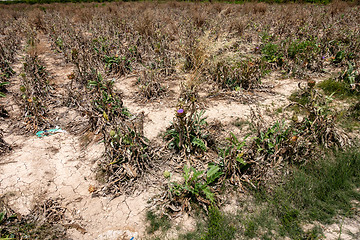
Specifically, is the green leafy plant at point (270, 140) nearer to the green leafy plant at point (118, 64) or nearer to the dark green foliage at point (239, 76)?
the dark green foliage at point (239, 76)

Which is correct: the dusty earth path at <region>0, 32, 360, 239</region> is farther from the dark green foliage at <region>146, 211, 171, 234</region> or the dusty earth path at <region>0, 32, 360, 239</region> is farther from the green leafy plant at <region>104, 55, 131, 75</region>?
the green leafy plant at <region>104, 55, 131, 75</region>

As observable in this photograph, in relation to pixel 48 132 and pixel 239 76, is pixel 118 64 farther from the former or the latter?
pixel 239 76

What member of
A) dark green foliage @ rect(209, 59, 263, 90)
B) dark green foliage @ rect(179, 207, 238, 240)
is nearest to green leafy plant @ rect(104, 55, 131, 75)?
dark green foliage @ rect(209, 59, 263, 90)

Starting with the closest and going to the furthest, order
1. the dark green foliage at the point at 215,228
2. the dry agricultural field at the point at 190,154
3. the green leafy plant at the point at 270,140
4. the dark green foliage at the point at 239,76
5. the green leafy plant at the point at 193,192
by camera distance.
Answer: the dark green foliage at the point at 215,228 < the dry agricultural field at the point at 190,154 < the green leafy plant at the point at 193,192 < the green leafy plant at the point at 270,140 < the dark green foliage at the point at 239,76

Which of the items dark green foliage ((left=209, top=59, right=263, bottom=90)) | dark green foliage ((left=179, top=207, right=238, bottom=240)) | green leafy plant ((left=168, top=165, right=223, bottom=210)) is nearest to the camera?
dark green foliage ((left=179, top=207, right=238, bottom=240))

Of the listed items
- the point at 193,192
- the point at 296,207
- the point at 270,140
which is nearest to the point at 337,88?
the point at 270,140

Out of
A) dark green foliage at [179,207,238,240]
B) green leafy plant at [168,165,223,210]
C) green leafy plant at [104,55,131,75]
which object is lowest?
dark green foliage at [179,207,238,240]

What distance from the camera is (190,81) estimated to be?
4.19 metres

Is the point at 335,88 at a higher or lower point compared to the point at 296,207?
higher

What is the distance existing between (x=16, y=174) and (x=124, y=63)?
3423 mm

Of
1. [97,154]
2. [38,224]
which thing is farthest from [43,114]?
[38,224]

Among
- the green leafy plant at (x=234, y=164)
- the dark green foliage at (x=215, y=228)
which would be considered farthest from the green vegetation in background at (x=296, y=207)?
the green leafy plant at (x=234, y=164)

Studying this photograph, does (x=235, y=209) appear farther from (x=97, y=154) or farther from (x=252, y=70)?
(x=252, y=70)

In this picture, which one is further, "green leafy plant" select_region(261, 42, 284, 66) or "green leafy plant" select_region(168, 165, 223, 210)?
"green leafy plant" select_region(261, 42, 284, 66)
